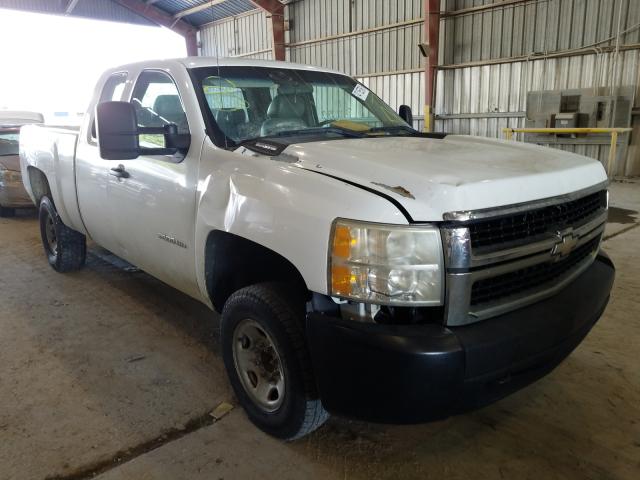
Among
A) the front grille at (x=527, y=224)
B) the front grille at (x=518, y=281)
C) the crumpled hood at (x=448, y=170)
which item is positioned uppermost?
the crumpled hood at (x=448, y=170)

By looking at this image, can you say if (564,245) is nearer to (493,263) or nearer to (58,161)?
(493,263)

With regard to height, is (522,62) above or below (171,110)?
above

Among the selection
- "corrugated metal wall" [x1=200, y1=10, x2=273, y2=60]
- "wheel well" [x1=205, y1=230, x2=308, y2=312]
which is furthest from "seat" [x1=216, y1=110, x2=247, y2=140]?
"corrugated metal wall" [x1=200, y1=10, x2=273, y2=60]

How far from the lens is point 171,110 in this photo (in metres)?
2.88

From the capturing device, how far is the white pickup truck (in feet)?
5.52

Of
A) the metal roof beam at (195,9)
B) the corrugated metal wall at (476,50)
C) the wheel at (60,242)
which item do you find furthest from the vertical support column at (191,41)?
the wheel at (60,242)

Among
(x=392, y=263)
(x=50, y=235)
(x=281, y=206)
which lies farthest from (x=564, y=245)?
(x=50, y=235)

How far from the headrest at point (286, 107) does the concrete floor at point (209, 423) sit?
4.98 feet

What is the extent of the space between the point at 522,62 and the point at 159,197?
1148cm

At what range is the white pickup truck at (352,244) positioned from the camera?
1.68 metres

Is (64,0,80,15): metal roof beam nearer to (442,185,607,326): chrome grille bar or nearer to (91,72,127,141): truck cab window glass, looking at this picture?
(91,72,127,141): truck cab window glass

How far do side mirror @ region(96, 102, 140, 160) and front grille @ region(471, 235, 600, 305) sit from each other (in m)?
1.72

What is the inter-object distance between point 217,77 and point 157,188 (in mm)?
710

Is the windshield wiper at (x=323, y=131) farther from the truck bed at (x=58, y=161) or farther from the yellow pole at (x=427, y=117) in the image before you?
the yellow pole at (x=427, y=117)
